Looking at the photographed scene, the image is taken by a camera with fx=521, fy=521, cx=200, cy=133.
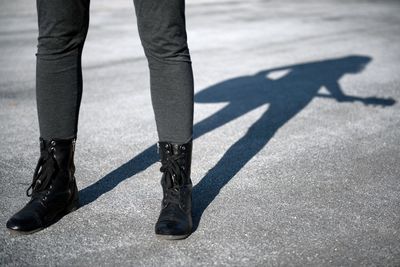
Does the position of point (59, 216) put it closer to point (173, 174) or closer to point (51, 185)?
point (51, 185)

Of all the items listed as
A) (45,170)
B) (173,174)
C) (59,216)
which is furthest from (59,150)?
(173,174)

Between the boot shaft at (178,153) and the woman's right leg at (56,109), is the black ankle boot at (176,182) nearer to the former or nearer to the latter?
the boot shaft at (178,153)

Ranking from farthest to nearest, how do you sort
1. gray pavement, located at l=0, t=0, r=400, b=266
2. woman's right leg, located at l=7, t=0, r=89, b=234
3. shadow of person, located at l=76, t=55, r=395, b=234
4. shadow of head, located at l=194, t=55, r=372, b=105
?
shadow of head, located at l=194, t=55, r=372, b=105, shadow of person, located at l=76, t=55, r=395, b=234, woman's right leg, located at l=7, t=0, r=89, b=234, gray pavement, located at l=0, t=0, r=400, b=266

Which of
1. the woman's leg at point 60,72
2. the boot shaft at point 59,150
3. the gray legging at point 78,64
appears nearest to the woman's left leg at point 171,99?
the gray legging at point 78,64

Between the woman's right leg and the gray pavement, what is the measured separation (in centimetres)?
11

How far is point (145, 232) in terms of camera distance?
84.9 inches

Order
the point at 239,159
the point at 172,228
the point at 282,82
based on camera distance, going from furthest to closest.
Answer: the point at 282,82 < the point at 239,159 < the point at 172,228

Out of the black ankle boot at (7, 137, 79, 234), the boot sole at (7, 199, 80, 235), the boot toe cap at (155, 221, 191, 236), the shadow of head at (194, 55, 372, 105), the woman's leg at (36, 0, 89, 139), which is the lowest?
the shadow of head at (194, 55, 372, 105)

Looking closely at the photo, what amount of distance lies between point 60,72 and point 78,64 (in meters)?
0.09

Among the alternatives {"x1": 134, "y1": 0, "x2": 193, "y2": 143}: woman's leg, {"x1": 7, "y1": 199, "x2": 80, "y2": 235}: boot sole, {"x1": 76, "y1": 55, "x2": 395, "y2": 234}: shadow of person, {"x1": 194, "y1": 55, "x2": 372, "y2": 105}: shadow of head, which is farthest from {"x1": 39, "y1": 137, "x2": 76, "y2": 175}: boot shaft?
{"x1": 194, "y1": 55, "x2": 372, "y2": 105}: shadow of head

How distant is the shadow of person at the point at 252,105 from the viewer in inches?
106

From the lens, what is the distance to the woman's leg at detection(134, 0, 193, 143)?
207 centimetres

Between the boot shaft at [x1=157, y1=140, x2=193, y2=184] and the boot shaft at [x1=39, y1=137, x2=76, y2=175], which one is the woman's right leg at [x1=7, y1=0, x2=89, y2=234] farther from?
the boot shaft at [x1=157, y1=140, x2=193, y2=184]

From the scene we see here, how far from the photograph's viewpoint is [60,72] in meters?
2.23
